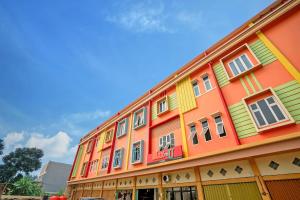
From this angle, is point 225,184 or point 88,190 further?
point 88,190

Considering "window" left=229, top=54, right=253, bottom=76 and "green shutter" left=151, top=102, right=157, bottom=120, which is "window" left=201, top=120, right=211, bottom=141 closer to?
"window" left=229, top=54, right=253, bottom=76

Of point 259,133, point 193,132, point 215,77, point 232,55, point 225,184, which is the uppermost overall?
point 232,55

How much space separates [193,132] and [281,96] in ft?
16.5

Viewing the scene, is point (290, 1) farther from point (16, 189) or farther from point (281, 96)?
point (16, 189)

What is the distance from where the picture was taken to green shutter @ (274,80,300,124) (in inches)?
265

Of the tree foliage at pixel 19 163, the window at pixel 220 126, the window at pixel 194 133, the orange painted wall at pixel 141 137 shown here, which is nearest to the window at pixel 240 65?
the window at pixel 220 126

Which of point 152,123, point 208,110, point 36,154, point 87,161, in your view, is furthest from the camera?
point 36,154

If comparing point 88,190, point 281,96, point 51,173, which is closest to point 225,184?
point 281,96

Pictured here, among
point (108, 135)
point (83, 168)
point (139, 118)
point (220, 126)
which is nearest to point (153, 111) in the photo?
point (139, 118)

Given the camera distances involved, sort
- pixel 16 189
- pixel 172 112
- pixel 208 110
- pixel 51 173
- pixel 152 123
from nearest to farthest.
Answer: pixel 208 110
pixel 172 112
pixel 152 123
pixel 16 189
pixel 51 173

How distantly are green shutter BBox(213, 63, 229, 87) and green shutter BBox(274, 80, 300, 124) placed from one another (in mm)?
2969

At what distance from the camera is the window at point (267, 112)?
722 centimetres

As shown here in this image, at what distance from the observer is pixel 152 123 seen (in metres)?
14.3

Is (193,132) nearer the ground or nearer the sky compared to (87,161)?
nearer the ground
